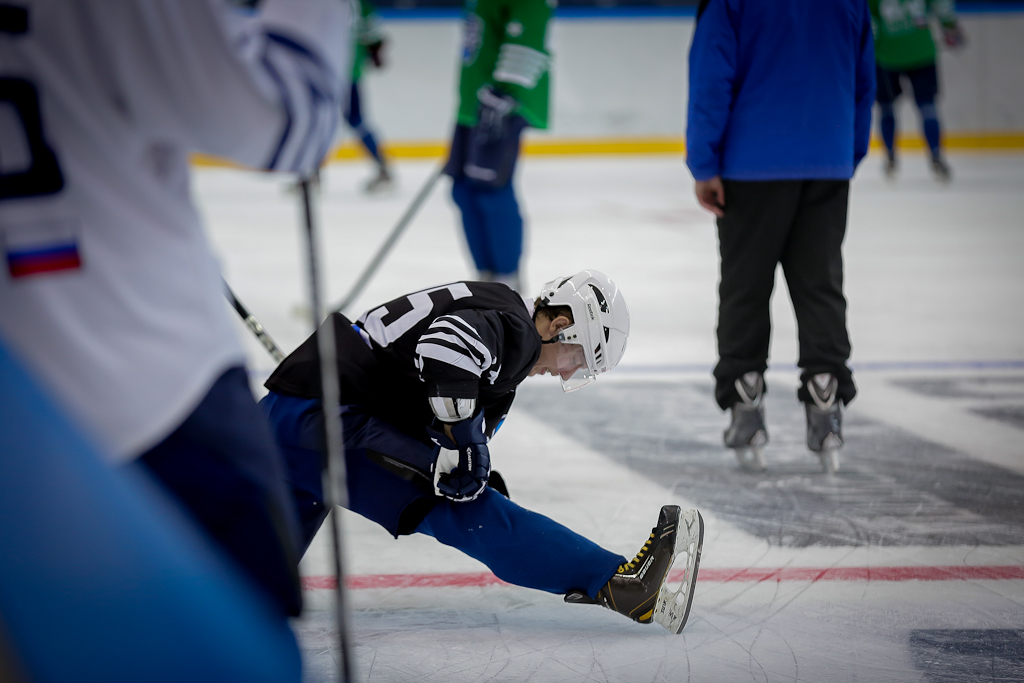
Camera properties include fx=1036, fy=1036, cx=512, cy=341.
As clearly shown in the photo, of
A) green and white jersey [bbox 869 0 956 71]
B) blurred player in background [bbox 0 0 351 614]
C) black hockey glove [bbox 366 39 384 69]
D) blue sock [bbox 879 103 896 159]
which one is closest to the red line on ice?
blurred player in background [bbox 0 0 351 614]

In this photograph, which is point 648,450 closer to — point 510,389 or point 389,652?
point 510,389

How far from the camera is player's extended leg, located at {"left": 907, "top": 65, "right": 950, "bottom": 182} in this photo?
321 inches

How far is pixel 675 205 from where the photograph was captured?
8.06 meters

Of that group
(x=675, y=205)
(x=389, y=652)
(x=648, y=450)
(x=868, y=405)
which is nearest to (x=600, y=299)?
(x=389, y=652)

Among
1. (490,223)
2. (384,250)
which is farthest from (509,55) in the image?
(384,250)

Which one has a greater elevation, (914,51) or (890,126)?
(914,51)

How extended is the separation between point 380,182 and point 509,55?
188 inches

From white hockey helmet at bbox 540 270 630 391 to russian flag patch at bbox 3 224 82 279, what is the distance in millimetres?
1248

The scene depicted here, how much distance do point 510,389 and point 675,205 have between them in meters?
6.41

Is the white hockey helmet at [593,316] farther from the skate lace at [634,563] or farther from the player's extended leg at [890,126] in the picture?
the player's extended leg at [890,126]

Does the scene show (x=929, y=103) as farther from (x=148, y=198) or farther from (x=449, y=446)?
(x=148, y=198)

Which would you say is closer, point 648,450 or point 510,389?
point 510,389

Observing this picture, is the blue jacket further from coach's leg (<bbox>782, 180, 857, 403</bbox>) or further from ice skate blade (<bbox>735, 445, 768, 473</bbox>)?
ice skate blade (<bbox>735, 445, 768, 473</bbox>)

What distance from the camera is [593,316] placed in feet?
6.33
